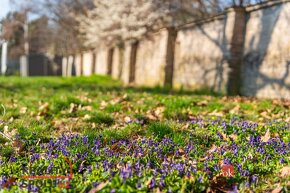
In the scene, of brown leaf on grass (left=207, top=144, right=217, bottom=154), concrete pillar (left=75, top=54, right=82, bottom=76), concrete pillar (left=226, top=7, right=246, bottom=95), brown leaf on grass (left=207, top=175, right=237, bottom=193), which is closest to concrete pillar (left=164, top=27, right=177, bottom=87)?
concrete pillar (left=226, top=7, right=246, bottom=95)

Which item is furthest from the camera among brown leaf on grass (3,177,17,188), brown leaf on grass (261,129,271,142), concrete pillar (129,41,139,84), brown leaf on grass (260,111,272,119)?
concrete pillar (129,41,139,84)

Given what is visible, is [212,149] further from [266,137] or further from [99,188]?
[99,188]

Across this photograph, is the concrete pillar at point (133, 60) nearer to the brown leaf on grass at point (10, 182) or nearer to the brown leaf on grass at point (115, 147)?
the brown leaf on grass at point (115, 147)

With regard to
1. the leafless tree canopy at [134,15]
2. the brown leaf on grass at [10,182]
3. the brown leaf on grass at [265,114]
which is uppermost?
the leafless tree canopy at [134,15]

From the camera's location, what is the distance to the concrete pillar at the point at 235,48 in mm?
10859

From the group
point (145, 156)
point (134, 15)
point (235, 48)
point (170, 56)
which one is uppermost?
point (134, 15)

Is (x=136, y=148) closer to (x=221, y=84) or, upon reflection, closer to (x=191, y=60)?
(x=221, y=84)

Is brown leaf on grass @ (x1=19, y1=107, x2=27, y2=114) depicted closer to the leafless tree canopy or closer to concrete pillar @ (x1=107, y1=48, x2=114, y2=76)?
the leafless tree canopy

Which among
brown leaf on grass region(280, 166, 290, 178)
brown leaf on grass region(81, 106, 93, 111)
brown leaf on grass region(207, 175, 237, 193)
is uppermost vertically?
brown leaf on grass region(81, 106, 93, 111)

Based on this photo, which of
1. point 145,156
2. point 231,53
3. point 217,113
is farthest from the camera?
point 231,53

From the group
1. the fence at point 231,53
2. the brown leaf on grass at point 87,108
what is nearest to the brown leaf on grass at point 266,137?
the brown leaf on grass at point 87,108

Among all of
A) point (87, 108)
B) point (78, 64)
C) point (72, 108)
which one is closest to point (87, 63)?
point (78, 64)

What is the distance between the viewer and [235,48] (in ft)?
35.9

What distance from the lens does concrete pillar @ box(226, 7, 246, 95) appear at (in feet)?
35.6
